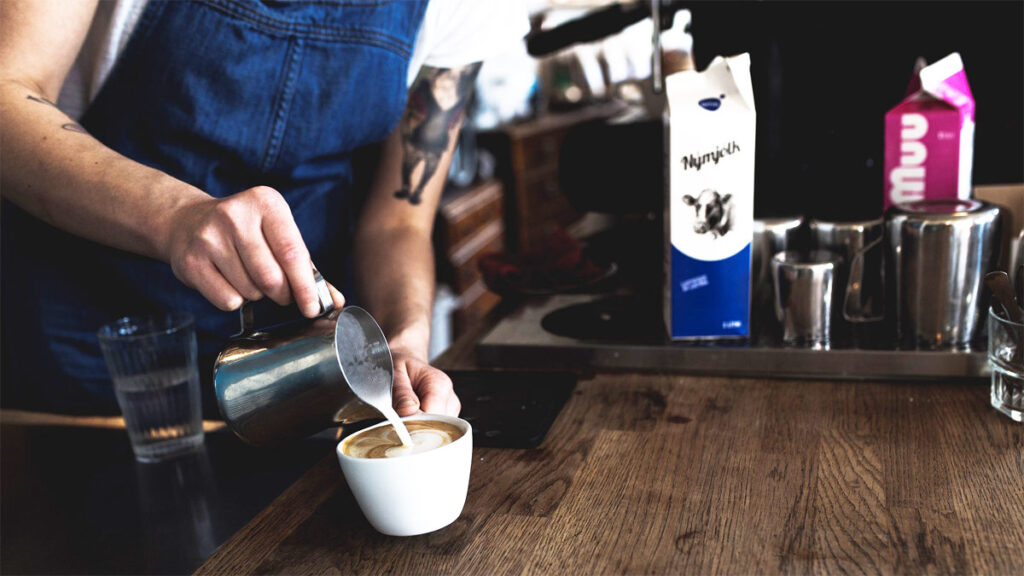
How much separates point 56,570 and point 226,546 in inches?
9.7

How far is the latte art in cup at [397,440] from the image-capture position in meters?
0.69

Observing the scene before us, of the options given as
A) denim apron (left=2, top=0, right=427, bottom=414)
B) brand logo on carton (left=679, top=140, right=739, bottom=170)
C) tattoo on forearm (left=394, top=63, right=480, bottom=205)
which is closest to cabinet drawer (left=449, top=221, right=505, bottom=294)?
tattoo on forearm (left=394, top=63, right=480, bottom=205)

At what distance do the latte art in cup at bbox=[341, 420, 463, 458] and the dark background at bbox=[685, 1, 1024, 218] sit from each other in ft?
2.18

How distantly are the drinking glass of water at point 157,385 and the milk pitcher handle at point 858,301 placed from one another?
806 millimetres

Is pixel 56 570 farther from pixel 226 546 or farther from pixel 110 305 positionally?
pixel 110 305

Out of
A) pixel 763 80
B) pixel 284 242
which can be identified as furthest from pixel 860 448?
pixel 763 80

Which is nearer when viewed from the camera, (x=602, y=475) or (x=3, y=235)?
(x=602, y=475)

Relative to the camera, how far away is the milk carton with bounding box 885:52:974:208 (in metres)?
1.06

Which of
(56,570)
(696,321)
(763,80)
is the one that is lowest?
(56,570)

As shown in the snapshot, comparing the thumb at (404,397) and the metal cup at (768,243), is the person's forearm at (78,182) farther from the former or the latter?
the metal cup at (768,243)

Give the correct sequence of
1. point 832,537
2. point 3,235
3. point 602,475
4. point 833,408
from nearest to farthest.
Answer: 1. point 832,537
2. point 602,475
3. point 833,408
4. point 3,235

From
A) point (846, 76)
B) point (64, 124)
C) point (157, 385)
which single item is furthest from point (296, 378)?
point (846, 76)

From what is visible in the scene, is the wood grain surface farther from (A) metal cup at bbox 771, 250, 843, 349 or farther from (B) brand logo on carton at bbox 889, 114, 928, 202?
(B) brand logo on carton at bbox 889, 114, 928, 202

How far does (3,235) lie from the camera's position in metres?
1.20
